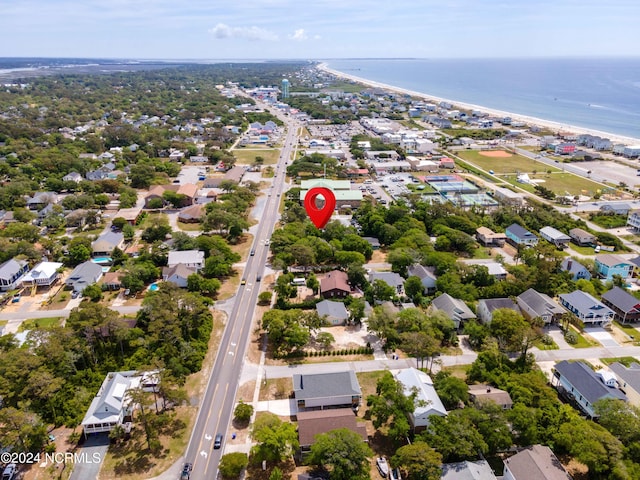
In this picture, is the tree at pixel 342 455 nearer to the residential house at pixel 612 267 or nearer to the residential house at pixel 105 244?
the residential house at pixel 612 267

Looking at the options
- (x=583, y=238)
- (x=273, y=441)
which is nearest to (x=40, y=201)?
(x=273, y=441)

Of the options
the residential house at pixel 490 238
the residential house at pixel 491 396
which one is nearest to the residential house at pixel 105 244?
the residential house at pixel 491 396

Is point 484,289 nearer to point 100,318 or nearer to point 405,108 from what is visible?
point 100,318

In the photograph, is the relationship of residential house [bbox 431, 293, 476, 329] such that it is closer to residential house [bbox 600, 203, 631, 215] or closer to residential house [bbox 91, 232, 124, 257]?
residential house [bbox 91, 232, 124, 257]

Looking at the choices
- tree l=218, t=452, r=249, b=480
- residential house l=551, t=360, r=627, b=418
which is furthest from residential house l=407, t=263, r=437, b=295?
tree l=218, t=452, r=249, b=480

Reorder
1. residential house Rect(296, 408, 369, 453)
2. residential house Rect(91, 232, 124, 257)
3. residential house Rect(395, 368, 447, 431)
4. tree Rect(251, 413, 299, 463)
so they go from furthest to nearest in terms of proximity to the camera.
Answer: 1. residential house Rect(91, 232, 124, 257)
2. residential house Rect(395, 368, 447, 431)
3. residential house Rect(296, 408, 369, 453)
4. tree Rect(251, 413, 299, 463)

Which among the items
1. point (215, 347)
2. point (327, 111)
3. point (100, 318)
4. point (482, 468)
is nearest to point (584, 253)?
point (482, 468)
